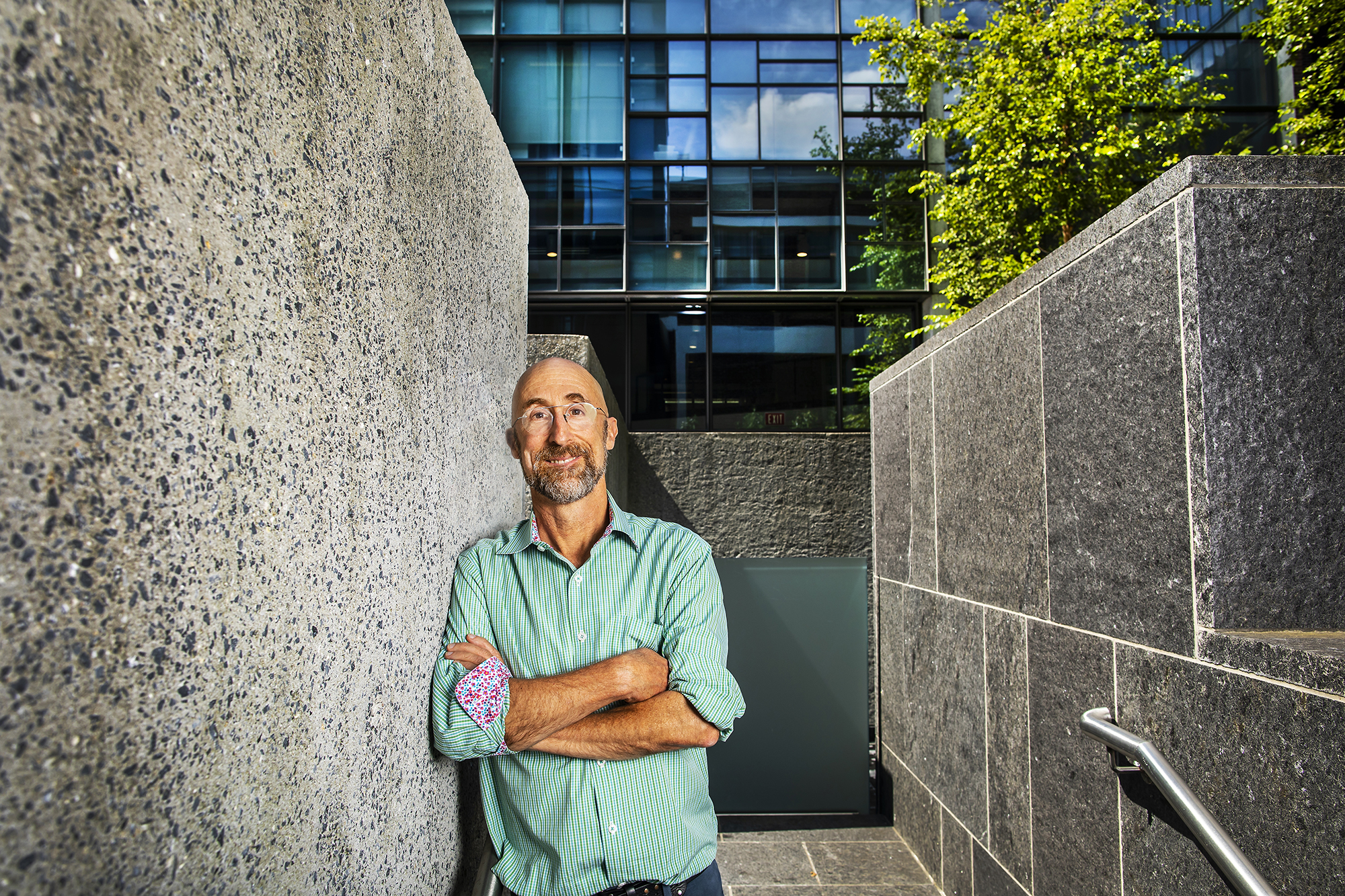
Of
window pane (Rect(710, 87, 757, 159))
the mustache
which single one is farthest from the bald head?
window pane (Rect(710, 87, 757, 159))

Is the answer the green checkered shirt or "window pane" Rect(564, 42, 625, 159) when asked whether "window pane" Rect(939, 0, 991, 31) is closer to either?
"window pane" Rect(564, 42, 625, 159)

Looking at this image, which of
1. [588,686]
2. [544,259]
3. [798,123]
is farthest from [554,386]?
[798,123]

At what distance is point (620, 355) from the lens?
1229cm

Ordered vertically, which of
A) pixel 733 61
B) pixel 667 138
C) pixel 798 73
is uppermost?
pixel 733 61

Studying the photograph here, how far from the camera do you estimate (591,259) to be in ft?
41.4

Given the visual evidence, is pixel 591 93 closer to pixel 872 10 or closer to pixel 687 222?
pixel 687 222

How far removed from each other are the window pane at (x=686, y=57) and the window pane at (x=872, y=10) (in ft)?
7.63

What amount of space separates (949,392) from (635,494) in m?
3.74

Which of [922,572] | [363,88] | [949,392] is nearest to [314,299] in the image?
[363,88]

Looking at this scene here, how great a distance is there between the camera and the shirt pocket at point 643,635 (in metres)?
1.97

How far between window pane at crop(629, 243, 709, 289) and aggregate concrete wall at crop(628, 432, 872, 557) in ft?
19.2

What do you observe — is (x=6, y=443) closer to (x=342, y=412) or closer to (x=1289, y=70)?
(x=342, y=412)

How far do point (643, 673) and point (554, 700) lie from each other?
0.23 m

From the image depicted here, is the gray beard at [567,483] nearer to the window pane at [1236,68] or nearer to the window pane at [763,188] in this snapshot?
the window pane at [763,188]
